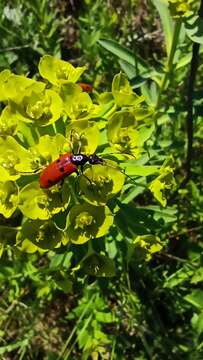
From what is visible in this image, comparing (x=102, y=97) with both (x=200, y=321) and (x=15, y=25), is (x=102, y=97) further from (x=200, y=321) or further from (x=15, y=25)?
(x=15, y=25)

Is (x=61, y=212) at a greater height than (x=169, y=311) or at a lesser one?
greater

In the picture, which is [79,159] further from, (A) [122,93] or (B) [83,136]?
(A) [122,93]

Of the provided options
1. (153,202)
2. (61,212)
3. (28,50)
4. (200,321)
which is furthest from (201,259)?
(28,50)

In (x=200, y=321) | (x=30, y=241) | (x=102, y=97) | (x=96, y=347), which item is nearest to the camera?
(x=30, y=241)

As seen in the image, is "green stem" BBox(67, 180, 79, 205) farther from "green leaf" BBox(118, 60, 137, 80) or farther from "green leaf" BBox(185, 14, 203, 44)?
"green leaf" BBox(118, 60, 137, 80)

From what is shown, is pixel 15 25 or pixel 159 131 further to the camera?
pixel 15 25

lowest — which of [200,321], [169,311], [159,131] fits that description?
[169,311]

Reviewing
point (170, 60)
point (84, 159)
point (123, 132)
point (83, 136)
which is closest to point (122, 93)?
point (123, 132)

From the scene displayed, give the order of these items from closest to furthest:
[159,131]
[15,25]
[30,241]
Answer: [30,241] < [159,131] < [15,25]
